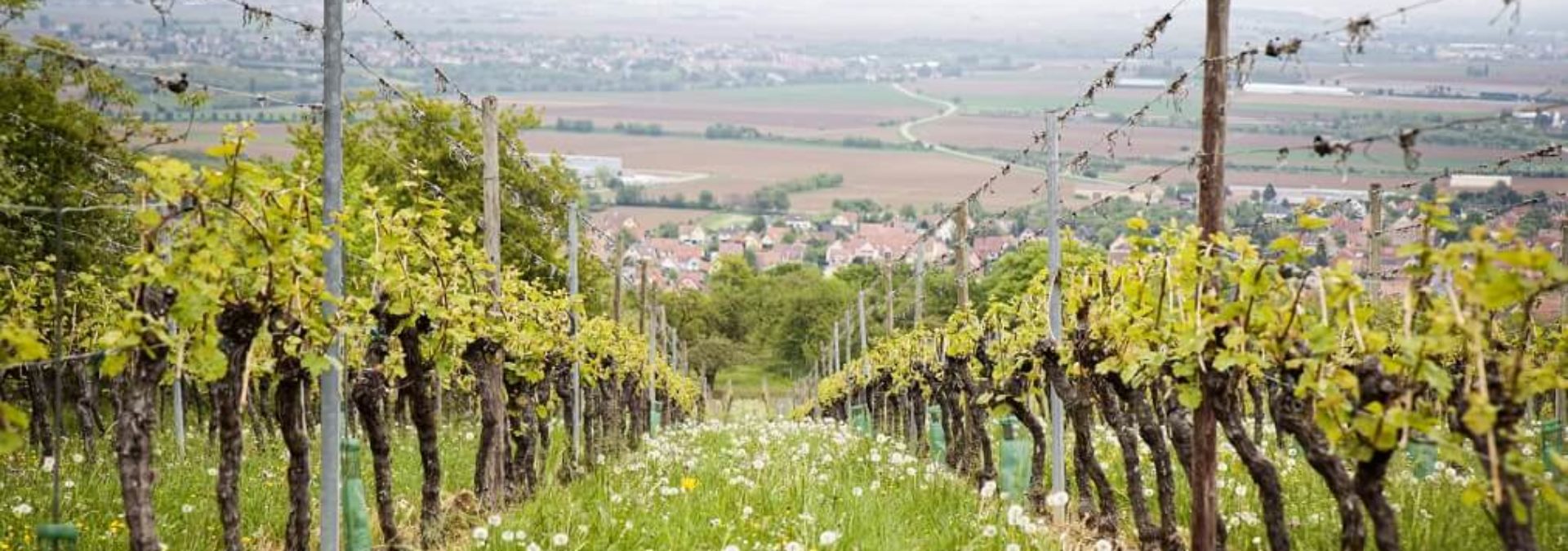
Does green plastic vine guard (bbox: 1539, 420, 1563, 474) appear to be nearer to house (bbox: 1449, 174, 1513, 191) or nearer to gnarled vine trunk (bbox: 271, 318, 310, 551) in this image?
house (bbox: 1449, 174, 1513, 191)

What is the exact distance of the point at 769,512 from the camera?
1170cm

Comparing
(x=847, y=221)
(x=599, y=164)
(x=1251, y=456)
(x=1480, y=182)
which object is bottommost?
(x=847, y=221)

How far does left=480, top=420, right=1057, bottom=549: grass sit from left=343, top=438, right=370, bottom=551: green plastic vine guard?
0.93m

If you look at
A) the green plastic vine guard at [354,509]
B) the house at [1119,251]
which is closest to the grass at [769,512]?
the green plastic vine guard at [354,509]

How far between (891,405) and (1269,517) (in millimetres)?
24520

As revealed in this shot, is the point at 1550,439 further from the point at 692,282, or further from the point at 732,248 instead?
the point at 732,248

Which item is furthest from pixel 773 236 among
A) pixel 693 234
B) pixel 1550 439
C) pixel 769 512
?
pixel 769 512

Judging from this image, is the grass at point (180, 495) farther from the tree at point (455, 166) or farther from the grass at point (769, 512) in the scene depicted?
the tree at point (455, 166)

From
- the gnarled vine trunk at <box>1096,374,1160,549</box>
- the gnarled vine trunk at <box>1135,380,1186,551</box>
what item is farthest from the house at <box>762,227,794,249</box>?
the gnarled vine trunk at <box>1135,380,1186,551</box>

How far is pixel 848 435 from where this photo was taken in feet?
61.3

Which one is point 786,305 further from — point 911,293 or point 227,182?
point 227,182

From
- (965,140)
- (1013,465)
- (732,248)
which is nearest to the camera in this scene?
(1013,465)

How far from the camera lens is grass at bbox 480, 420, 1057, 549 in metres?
10.2

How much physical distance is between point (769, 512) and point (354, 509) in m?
3.19
